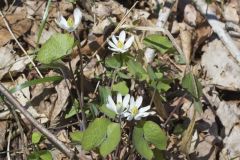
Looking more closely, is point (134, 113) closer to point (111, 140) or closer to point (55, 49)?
point (111, 140)

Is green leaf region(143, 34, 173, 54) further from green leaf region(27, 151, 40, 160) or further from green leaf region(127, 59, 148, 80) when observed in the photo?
green leaf region(27, 151, 40, 160)

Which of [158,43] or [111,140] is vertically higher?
[158,43]

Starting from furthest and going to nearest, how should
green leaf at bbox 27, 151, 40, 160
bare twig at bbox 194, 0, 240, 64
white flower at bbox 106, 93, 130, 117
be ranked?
bare twig at bbox 194, 0, 240, 64 < green leaf at bbox 27, 151, 40, 160 < white flower at bbox 106, 93, 130, 117

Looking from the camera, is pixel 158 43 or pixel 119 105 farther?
pixel 158 43

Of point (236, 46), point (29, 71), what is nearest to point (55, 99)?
point (29, 71)

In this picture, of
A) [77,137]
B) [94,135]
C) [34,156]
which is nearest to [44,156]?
[34,156]

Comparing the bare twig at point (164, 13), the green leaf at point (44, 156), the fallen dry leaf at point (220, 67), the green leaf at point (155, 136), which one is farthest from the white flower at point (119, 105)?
the fallen dry leaf at point (220, 67)

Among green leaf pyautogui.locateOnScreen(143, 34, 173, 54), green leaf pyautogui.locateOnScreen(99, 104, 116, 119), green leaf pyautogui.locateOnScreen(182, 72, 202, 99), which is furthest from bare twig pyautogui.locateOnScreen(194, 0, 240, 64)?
green leaf pyautogui.locateOnScreen(99, 104, 116, 119)
